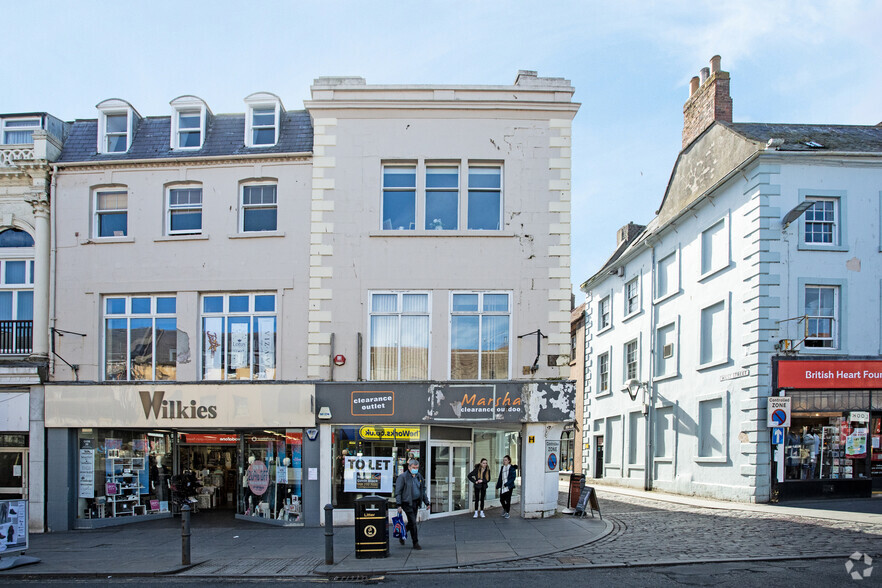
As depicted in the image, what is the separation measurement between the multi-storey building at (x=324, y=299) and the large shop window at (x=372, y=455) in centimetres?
5

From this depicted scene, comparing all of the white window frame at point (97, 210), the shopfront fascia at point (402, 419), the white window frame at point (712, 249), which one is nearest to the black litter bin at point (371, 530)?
the shopfront fascia at point (402, 419)

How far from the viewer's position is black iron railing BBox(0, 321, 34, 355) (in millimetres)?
19078

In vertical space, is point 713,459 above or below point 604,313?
below

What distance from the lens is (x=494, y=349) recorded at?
58.5 ft

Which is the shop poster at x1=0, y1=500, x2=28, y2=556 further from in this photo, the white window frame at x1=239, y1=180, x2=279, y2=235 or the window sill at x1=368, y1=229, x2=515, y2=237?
the window sill at x1=368, y1=229, x2=515, y2=237

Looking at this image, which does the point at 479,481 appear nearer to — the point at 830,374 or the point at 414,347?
the point at 414,347

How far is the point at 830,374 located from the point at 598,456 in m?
16.4

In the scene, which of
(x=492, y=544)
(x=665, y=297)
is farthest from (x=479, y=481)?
(x=665, y=297)

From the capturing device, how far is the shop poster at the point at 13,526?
12.9m

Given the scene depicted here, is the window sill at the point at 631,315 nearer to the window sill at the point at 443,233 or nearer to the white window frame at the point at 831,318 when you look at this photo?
the white window frame at the point at 831,318

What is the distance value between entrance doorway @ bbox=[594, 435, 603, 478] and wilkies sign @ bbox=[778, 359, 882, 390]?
15625 mm

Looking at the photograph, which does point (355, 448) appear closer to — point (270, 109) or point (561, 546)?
point (561, 546)

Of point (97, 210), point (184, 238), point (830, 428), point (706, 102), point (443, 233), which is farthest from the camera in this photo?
point (706, 102)

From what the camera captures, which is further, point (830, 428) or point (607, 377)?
point (607, 377)
